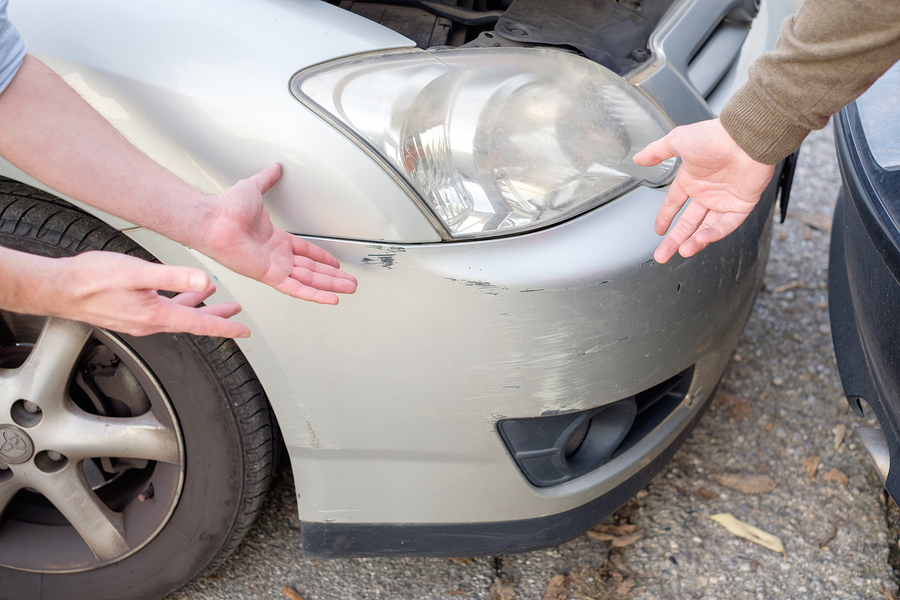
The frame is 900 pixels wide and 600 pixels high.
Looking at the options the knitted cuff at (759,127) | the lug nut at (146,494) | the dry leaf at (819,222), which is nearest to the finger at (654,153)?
the knitted cuff at (759,127)

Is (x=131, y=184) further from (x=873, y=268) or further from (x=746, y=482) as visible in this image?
(x=746, y=482)

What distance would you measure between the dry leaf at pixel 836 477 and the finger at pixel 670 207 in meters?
1.20

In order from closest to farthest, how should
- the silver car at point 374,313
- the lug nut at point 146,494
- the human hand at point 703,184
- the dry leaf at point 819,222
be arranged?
the silver car at point 374,313 < the human hand at point 703,184 < the lug nut at point 146,494 < the dry leaf at point 819,222

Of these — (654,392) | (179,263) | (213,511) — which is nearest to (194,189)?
(179,263)

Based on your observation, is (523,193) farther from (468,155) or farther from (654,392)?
(654,392)

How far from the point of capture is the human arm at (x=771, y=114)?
1110 mm

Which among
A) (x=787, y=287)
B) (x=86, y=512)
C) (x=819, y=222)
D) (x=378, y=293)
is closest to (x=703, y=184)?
(x=378, y=293)

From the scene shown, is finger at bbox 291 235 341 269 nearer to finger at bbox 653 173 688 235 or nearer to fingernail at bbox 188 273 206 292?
fingernail at bbox 188 273 206 292

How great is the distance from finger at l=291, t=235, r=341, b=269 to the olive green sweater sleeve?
2.42ft

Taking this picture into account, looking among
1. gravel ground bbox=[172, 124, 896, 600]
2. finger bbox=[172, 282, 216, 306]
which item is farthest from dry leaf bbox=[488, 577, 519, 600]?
finger bbox=[172, 282, 216, 306]

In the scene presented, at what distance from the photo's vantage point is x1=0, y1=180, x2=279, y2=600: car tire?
1325 millimetres

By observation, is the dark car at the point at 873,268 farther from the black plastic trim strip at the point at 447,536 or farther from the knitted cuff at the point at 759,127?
the black plastic trim strip at the point at 447,536

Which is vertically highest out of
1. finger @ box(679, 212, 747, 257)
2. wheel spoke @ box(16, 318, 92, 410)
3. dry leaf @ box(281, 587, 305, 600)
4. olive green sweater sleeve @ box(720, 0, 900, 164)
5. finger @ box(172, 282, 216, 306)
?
olive green sweater sleeve @ box(720, 0, 900, 164)

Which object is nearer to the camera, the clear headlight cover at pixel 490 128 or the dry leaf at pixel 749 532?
the clear headlight cover at pixel 490 128
